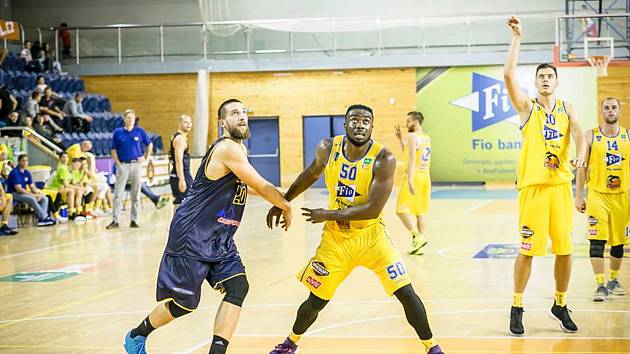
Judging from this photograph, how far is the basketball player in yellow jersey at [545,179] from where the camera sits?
6.88 metres

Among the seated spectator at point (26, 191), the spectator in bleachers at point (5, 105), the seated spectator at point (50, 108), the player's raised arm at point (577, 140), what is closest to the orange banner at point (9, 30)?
the seated spectator at point (50, 108)

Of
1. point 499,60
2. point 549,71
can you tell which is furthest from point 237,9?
point 549,71

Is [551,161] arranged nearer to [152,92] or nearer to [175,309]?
[175,309]

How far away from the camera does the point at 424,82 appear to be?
95.5ft

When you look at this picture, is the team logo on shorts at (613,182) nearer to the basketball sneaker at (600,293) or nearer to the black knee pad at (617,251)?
the black knee pad at (617,251)

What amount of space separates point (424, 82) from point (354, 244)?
2371cm

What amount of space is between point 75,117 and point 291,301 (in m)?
16.7

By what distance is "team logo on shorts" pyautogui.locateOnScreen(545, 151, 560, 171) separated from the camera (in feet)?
22.6

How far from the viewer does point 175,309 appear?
5.71 meters

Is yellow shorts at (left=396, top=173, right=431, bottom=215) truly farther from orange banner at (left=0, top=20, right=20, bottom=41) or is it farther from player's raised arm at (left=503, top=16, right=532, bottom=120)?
orange banner at (left=0, top=20, right=20, bottom=41)

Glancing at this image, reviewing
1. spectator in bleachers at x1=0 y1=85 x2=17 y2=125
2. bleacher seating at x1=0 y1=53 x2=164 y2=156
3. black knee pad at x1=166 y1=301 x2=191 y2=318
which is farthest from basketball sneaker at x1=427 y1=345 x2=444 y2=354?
bleacher seating at x1=0 y1=53 x2=164 y2=156

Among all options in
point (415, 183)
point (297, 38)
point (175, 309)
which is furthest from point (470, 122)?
point (175, 309)

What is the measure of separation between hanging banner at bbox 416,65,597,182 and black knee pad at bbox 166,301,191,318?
24.1 metres

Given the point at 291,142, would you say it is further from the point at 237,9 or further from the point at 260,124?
the point at 237,9
